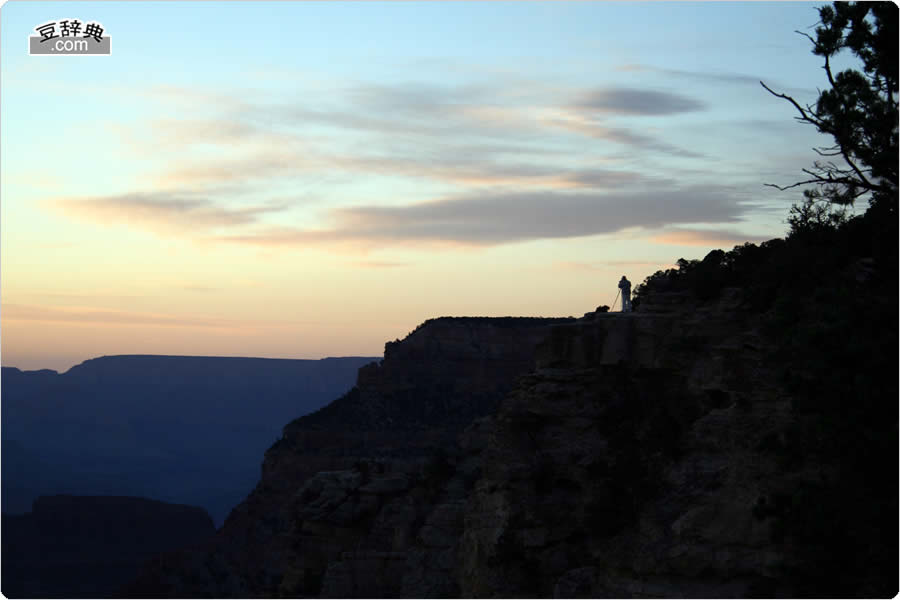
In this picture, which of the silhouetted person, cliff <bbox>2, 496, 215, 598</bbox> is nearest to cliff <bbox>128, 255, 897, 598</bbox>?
the silhouetted person

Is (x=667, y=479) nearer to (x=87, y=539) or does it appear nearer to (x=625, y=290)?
(x=625, y=290)

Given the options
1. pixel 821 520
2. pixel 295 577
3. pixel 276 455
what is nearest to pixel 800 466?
pixel 821 520

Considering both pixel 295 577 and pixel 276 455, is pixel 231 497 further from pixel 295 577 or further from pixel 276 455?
pixel 295 577

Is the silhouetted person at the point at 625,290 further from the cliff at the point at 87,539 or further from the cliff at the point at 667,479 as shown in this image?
the cliff at the point at 87,539

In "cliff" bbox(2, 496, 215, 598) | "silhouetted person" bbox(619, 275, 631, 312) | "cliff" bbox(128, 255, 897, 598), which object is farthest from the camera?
"cliff" bbox(2, 496, 215, 598)

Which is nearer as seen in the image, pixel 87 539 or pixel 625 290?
pixel 625 290

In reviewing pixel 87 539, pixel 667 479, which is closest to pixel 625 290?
pixel 667 479

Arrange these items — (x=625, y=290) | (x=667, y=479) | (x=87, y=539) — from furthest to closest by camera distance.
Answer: (x=87, y=539) → (x=625, y=290) → (x=667, y=479)

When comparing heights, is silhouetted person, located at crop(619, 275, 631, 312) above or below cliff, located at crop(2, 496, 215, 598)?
above

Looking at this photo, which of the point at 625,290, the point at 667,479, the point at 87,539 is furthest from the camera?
the point at 87,539

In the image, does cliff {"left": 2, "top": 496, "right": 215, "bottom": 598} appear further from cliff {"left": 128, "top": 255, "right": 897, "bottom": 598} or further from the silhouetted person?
the silhouetted person

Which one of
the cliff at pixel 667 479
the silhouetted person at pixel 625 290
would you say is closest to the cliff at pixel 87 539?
the cliff at pixel 667 479

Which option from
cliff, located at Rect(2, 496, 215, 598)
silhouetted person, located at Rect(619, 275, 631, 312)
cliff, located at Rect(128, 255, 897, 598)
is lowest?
cliff, located at Rect(2, 496, 215, 598)

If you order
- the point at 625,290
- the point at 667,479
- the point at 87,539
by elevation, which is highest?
the point at 625,290
